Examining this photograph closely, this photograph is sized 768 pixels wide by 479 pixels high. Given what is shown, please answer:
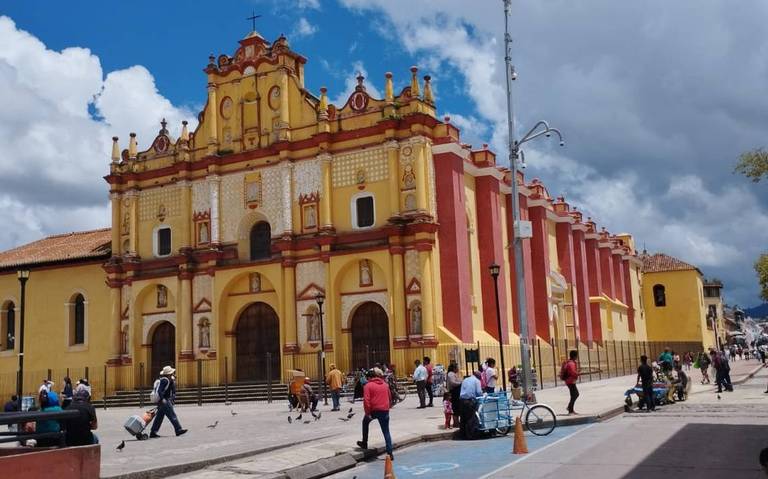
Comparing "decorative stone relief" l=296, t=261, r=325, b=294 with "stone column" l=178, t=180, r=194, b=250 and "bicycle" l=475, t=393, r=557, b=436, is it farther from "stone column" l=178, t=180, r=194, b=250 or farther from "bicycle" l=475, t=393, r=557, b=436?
"bicycle" l=475, t=393, r=557, b=436

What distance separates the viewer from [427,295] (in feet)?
105

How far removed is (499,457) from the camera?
44.2 feet

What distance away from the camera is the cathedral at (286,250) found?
33.1 meters

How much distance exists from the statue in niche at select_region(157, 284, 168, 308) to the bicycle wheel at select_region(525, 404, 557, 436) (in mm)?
26074

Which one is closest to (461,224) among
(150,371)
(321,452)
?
(150,371)

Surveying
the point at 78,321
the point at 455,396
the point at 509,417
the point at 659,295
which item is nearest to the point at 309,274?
the point at 78,321

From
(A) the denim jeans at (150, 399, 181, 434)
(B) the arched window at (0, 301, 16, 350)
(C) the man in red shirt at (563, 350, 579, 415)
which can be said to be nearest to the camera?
(A) the denim jeans at (150, 399, 181, 434)

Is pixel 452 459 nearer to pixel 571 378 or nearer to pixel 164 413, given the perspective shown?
pixel 571 378

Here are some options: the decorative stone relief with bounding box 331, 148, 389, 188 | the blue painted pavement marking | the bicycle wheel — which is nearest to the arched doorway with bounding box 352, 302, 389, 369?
the decorative stone relief with bounding box 331, 148, 389, 188

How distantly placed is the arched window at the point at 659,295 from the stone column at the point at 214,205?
149ft

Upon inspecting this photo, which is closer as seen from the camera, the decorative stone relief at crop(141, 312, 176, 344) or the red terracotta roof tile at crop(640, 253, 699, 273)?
the decorative stone relief at crop(141, 312, 176, 344)

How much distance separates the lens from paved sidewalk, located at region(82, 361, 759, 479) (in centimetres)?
1286

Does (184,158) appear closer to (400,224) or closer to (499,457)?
(400,224)

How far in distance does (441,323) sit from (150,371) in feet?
50.2
